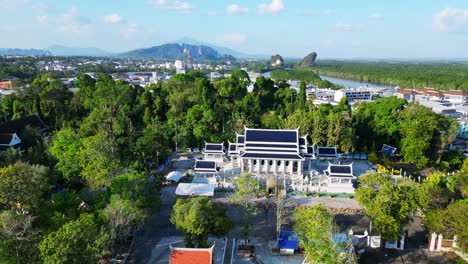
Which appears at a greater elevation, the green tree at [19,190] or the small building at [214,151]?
the green tree at [19,190]

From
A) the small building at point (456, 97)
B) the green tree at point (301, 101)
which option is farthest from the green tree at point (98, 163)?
the small building at point (456, 97)

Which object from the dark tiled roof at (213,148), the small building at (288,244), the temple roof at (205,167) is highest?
the dark tiled roof at (213,148)

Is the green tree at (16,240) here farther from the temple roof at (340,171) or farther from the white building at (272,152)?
the temple roof at (340,171)

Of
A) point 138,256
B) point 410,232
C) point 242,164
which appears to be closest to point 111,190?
point 138,256

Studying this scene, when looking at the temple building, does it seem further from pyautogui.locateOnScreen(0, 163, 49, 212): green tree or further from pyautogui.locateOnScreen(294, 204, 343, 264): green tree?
pyautogui.locateOnScreen(0, 163, 49, 212): green tree

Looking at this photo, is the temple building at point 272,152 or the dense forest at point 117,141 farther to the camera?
the temple building at point 272,152

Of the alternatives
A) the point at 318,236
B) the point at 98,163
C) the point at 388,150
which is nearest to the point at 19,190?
the point at 98,163

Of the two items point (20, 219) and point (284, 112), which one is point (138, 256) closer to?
point (20, 219)

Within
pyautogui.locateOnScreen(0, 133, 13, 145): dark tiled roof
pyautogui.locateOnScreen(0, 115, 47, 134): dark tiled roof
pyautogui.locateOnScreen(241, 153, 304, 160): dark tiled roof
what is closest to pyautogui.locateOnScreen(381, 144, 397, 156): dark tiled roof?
pyautogui.locateOnScreen(241, 153, 304, 160): dark tiled roof
